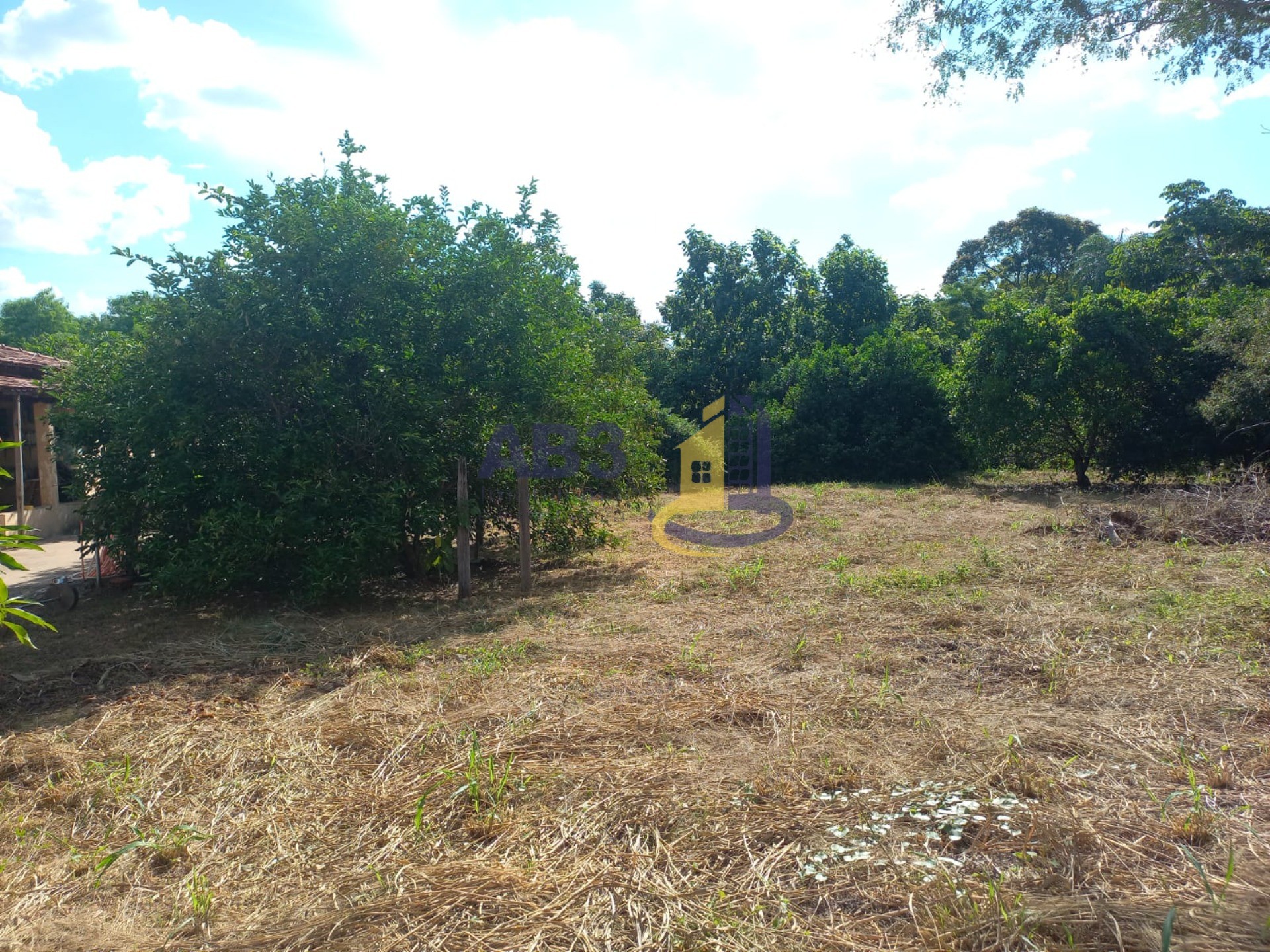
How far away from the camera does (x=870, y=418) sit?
1767 cm

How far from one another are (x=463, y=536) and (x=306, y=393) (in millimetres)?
1765

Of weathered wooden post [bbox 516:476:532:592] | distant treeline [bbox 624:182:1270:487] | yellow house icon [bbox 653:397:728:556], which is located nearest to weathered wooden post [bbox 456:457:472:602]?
weathered wooden post [bbox 516:476:532:592]

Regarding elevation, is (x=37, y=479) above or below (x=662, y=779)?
above

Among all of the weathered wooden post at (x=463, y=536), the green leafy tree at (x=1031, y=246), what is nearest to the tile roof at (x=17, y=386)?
the weathered wooden post at (x=463, y=536)

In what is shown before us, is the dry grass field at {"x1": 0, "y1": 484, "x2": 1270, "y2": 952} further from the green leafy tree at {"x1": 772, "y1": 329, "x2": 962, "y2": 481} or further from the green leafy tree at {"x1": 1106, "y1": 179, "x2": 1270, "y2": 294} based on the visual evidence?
the green leafy tree at {"x1": 1106, "y1": 179, "x2": 1270, "y2": 294}

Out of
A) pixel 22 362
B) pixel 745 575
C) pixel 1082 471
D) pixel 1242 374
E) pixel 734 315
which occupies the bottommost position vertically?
pixel 745 575

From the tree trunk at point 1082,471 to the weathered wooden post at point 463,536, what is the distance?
1182 centimetres

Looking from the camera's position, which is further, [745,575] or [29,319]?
[29,319]

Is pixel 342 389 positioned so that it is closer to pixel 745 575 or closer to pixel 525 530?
pixel 525 530

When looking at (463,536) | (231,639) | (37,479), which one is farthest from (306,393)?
(37,479)

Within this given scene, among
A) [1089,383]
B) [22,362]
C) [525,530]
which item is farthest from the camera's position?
[1089,383]

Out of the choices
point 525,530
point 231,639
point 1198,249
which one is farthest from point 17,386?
point 1198,249

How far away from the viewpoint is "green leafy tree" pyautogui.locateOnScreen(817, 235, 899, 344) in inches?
838

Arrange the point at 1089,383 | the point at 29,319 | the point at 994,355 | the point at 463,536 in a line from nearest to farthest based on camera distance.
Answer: the point at 463,536 → the point at 1089,383 → the point at 994,355 → the point at 29,319
